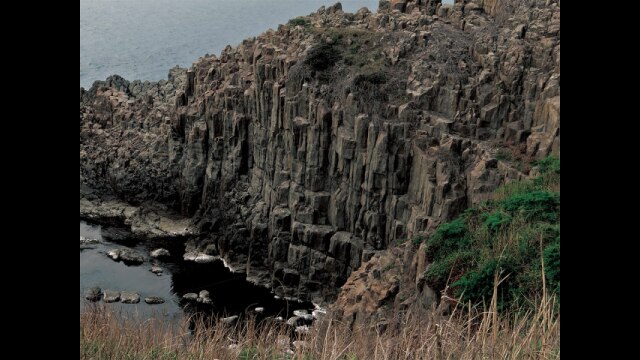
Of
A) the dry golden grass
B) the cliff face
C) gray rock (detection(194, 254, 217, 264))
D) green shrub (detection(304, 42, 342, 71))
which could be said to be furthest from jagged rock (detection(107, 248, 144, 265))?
the dry golden grass

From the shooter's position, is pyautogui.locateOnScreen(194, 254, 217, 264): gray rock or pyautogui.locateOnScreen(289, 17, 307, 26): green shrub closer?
pyautogui.locateOnScreen(194, 254, 217, 264): gray rock

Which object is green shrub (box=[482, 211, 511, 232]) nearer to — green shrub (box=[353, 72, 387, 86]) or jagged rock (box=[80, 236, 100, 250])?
green shrub (box=[353, 72, 387, 86])

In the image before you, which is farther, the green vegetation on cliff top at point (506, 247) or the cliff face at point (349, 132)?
the cliff face at point (349, 132)

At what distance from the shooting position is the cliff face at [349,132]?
3098cm

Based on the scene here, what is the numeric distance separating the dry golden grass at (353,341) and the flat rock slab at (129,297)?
105ft

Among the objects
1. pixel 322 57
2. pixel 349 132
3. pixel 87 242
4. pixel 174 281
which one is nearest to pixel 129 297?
pixel 174 281

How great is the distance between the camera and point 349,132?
1489 inches

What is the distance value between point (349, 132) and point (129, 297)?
1443 centimetres

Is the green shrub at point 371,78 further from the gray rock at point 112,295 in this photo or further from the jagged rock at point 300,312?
the gray rock at point 112,295

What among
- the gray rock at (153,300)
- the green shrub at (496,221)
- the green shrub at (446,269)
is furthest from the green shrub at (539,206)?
the gray rock at (153,300)

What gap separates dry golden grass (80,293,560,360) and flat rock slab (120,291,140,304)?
3210 centimetres

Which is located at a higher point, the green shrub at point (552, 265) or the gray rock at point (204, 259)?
the green shrub at point (552, 265)

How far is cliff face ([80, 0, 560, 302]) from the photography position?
3098cm
